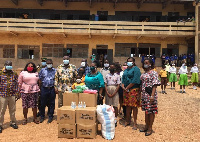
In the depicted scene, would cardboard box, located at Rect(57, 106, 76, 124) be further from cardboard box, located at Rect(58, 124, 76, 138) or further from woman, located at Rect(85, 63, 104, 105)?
woman, located at Rect(85, 63, 104, 105)

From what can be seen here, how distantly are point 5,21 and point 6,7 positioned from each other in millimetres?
2509

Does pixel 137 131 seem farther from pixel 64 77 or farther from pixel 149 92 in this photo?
pixel 64 77

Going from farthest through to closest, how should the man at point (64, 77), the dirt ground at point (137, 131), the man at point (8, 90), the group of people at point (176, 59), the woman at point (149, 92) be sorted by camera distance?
1. the group of people at point (176, 59)
2. the man at point (64, 77)
3. the man at point (8, 90)
4. the woman at point (149, 92)
5. the dirt ground at point (137, 131)

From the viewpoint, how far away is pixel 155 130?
188 inches

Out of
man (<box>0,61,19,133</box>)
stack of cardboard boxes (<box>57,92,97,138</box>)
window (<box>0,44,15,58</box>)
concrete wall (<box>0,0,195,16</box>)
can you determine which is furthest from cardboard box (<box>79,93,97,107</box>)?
window (<box>0,44,15,58</box>)

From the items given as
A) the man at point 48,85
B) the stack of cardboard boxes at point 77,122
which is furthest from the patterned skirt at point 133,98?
the man at point 48,85

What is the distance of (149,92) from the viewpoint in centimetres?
435

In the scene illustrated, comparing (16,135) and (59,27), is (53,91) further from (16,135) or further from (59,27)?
(59,27)

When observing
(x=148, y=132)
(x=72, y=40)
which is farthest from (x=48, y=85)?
(x=72, y=40)

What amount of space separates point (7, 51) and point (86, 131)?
54.7ft

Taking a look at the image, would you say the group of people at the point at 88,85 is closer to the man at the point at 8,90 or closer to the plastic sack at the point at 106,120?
the man at the point at 8,90

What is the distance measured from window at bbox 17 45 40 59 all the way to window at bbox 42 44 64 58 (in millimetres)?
686

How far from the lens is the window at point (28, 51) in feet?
58.5

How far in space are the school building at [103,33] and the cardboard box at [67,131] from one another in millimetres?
13289
